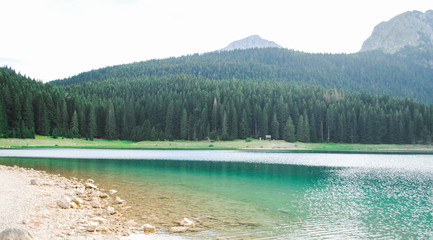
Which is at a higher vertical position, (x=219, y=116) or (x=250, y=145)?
(x=219, y=116)

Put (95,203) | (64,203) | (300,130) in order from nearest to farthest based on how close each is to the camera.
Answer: (64,203)
(95,203)
(300,130)

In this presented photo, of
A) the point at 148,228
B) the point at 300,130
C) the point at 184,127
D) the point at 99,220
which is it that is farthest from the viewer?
the point at 184,127

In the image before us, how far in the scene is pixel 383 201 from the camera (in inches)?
Result: 808

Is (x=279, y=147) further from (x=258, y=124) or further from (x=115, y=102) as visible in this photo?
(x=115, y=102)

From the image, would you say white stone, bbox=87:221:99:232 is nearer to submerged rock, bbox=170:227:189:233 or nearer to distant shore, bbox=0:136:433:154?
submerged rock, bbox=170:227:189:233

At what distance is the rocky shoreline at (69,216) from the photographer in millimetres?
12176

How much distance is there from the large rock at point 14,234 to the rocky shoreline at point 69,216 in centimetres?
66

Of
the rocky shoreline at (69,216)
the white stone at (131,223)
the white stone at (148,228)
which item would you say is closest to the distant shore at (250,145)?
the rocky shoreline at (69,216)

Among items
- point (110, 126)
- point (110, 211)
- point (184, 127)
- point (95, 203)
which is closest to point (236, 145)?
point (184, 127)

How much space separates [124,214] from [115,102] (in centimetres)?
11219

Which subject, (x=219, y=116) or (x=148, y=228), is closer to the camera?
(x=148, y=228)

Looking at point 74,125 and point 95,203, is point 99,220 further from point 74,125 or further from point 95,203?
point 74,125

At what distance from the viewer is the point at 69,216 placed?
14.6 m

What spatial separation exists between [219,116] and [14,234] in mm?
102943
